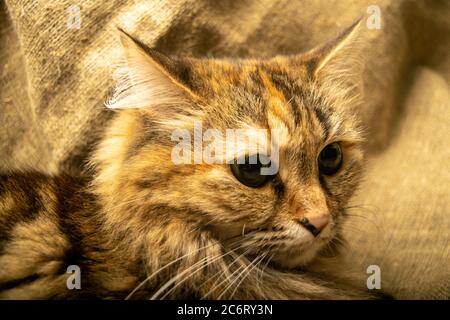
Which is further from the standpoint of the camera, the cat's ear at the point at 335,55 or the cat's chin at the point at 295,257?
the cat's ear at the point at 335,55

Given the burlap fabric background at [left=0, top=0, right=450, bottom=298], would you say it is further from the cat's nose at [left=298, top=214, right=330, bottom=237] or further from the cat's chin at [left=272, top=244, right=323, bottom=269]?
the cat's nose at [left=298, top=214, right=330, bottom=237]

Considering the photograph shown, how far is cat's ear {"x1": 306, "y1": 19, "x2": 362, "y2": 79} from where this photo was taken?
1.49 m

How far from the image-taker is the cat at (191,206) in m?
1.22

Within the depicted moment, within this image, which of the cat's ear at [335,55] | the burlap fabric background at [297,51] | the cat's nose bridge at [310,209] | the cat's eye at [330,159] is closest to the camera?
the cat's nose bridge at [310,209]

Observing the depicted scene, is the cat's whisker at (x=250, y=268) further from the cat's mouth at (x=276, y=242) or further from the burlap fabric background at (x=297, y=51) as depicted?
the burlap fabric background at (x=297, y=51)

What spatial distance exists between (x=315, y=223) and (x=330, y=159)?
261 mm

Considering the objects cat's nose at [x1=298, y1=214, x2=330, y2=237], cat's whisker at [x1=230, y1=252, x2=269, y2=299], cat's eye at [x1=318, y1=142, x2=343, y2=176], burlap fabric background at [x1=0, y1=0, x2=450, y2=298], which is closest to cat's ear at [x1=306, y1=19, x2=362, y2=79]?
cat's eye at [x1=318, y1=142, x2=343, y2=176]

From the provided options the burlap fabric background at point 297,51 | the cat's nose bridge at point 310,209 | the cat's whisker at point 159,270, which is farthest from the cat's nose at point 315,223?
the burlap fabric background at point 297,51

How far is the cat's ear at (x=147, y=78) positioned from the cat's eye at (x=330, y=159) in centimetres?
41

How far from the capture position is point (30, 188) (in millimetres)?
1477

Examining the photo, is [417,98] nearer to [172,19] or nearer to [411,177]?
[411,177]

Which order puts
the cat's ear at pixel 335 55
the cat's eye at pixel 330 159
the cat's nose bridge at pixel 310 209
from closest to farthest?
the cat's nose bridge at pixel 310 209, the cat's eye at pixel 330 159, the cat's ear at pixel 335 55

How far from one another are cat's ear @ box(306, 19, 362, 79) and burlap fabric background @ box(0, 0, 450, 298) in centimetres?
36
